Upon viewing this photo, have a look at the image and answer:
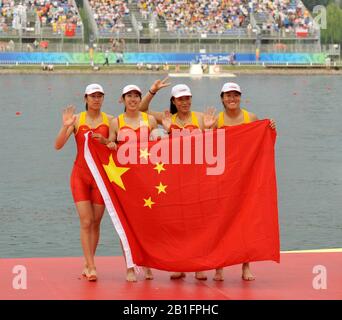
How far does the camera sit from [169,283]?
9.83 meters

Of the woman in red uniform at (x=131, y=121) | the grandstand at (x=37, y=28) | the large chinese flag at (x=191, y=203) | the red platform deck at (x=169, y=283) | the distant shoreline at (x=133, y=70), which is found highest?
the grandstand at (x=37, y=28)

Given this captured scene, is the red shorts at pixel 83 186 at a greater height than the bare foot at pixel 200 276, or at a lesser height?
greater

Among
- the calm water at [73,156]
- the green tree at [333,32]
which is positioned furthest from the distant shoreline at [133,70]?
the green tree at [333,32]

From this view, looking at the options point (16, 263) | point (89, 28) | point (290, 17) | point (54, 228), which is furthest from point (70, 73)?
point (16, 263)

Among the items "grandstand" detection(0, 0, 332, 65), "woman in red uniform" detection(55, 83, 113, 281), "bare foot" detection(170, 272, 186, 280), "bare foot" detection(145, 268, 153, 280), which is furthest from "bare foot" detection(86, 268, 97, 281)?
"grandstand" detection(0, 0, 332, 65)

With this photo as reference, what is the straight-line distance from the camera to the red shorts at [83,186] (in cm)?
977

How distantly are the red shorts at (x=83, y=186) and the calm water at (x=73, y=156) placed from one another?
6.22m

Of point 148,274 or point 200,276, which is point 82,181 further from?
point 200,276

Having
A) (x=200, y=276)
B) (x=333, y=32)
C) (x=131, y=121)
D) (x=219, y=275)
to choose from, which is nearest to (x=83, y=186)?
(x=131, y=121)

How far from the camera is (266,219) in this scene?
384 inches

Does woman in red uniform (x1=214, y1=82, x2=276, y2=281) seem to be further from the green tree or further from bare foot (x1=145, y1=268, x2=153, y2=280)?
the green tree

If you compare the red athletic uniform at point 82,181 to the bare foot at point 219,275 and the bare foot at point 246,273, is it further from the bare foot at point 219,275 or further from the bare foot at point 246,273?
the bare foot at point 246,273

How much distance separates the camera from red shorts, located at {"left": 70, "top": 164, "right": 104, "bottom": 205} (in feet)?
32.1
